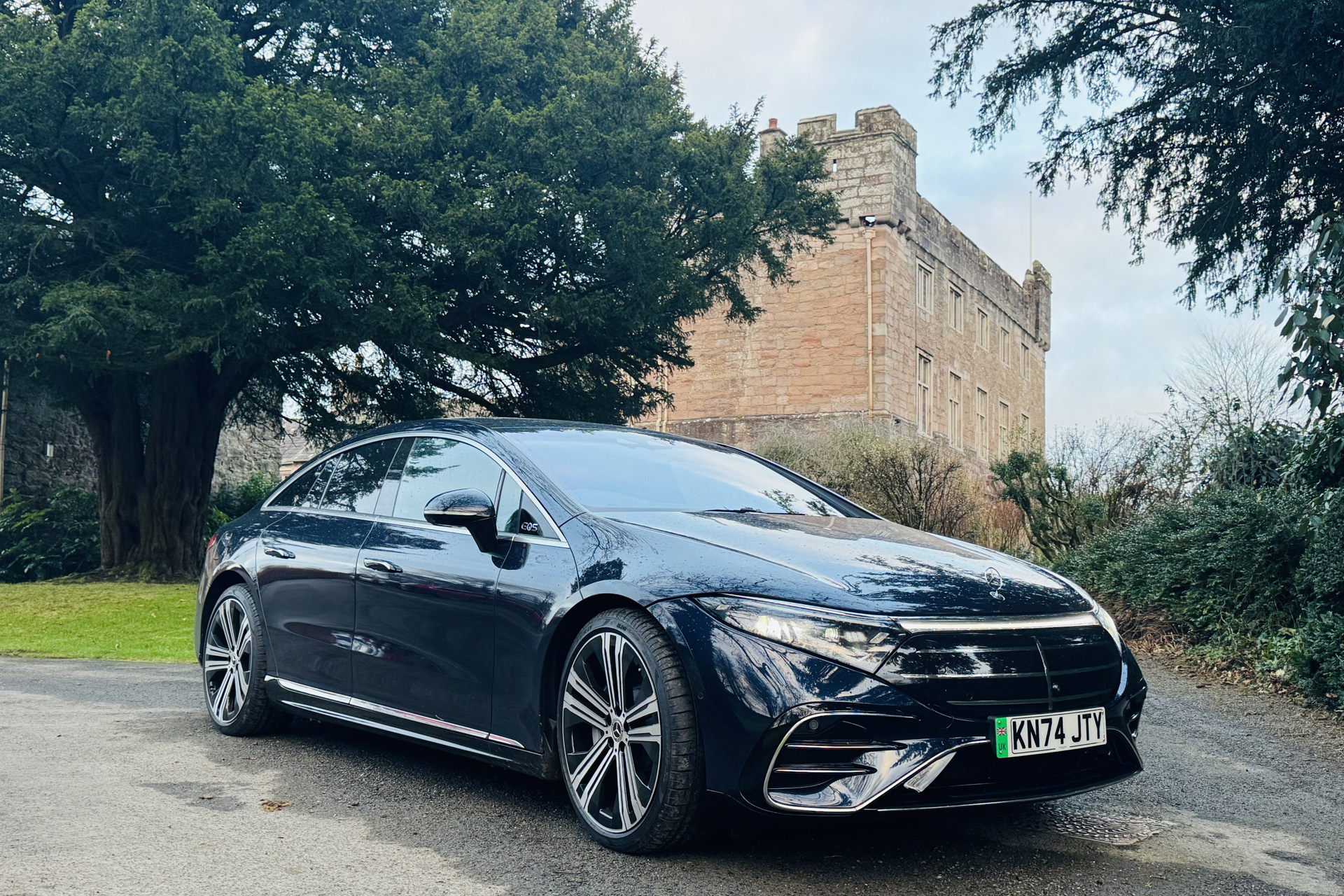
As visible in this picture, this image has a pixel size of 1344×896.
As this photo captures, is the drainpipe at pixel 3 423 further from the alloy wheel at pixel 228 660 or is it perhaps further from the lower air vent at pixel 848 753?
the lower air vent at pixel 848 753

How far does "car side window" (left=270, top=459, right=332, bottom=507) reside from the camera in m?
6.27

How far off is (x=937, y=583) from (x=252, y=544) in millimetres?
3805

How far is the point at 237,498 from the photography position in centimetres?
2980

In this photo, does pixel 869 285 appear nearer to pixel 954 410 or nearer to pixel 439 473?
pixel 954 410

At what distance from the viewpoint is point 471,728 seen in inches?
186

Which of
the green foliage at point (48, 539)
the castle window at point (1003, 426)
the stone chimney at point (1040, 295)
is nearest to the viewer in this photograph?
the green foliage at point (48, 539)

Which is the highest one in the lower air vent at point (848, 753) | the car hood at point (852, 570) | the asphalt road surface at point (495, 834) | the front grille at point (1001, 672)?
the car hood at point (852, 570)

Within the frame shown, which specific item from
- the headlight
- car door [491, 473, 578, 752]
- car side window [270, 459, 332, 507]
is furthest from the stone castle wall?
the headlight

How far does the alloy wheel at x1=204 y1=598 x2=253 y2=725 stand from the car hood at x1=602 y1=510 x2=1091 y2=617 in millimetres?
2631

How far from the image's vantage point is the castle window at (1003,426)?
44656 millimetres

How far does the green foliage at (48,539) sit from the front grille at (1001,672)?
72.0 feet

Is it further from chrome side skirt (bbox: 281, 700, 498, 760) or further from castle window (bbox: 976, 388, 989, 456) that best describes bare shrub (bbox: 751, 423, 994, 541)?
castle window (bbox: 976, 388, 989, 456)

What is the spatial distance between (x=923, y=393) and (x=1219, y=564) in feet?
88.8

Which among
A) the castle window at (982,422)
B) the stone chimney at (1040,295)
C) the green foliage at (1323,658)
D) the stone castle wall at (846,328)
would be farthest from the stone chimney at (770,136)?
the green foliage at (1323,658)
